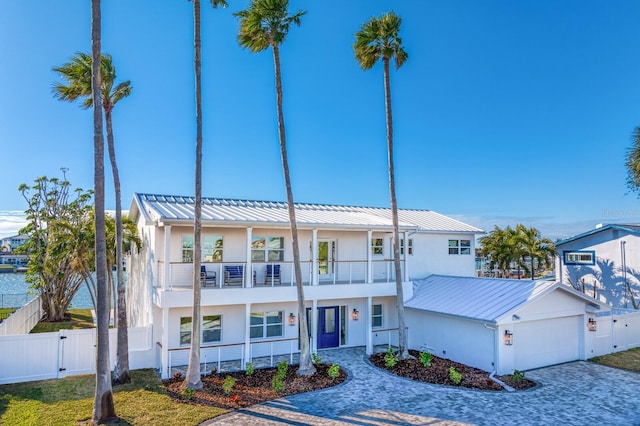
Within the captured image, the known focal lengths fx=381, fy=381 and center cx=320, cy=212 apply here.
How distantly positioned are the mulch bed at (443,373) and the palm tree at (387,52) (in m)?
0.85

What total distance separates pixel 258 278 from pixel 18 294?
18.8m

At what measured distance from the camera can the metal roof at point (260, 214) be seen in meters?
13.6

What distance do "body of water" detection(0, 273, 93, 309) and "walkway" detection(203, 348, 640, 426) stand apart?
→ 70.1 ft

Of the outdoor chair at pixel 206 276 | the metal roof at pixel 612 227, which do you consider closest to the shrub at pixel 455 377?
the outdoor chair at pixel 206 276

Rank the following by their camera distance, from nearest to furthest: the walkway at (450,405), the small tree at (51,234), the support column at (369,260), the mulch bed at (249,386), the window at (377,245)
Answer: the walkway at (450,405) → the mulch bed at (249,386) → the support column at (369,260) → the window at (377,245) → the small tree at (51,234)

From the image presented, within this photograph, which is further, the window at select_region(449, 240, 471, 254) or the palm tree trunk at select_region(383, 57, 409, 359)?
the window at select_region(449, 240, 471, 254)

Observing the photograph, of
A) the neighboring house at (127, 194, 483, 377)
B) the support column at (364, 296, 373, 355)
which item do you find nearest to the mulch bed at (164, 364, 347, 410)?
the neighboring house at (127, 194, 483, 377)

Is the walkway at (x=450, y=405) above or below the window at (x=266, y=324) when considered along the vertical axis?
below

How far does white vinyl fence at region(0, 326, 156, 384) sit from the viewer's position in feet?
38.0

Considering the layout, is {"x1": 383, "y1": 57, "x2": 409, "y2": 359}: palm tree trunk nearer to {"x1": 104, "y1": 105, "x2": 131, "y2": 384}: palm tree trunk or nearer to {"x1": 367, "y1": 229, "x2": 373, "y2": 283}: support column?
{"x1": 367, "y1": 229, "x2": 373, "y2": 283}: support column

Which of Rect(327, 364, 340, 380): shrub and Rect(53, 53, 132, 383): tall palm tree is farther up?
Rect(53, 53, 132, 383): tall palm tree

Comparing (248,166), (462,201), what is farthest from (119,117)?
(462,201)

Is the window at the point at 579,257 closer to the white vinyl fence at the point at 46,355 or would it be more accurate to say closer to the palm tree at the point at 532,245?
the palm tree at the point at 532,245

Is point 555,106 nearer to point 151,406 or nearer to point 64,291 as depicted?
point 151,406
